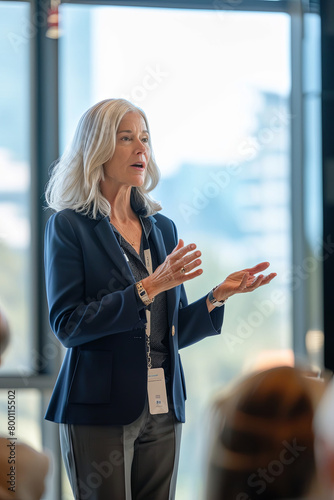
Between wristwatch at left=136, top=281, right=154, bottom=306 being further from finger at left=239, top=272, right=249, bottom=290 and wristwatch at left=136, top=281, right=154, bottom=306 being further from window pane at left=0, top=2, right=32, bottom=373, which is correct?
window pane at left=0, top=2, right=32, bottom=373

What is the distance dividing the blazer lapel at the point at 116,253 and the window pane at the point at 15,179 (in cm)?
102

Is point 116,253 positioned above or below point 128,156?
below

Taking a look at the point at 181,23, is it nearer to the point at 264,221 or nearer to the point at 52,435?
the point at 264,221

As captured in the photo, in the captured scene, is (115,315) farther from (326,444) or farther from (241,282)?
(326,444)

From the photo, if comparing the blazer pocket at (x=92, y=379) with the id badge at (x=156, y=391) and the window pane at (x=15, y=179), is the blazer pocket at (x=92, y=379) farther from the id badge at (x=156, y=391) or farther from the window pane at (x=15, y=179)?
the window pane at (x=15, y=179)

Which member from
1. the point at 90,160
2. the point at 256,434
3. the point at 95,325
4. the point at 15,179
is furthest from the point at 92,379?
the point at 15,179

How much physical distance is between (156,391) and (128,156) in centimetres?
79

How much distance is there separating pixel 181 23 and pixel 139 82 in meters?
0.39

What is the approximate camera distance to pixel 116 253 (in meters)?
1.84

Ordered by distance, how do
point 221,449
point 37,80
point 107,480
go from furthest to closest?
point 37,80
point 107,480
point 221,449

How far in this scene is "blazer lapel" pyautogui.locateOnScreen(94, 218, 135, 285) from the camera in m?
1.83

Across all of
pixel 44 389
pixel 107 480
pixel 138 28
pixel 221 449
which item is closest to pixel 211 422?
pixel 221 449

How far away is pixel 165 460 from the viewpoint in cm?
186

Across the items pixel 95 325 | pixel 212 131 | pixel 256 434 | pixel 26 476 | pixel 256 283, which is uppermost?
pixel 212 131
